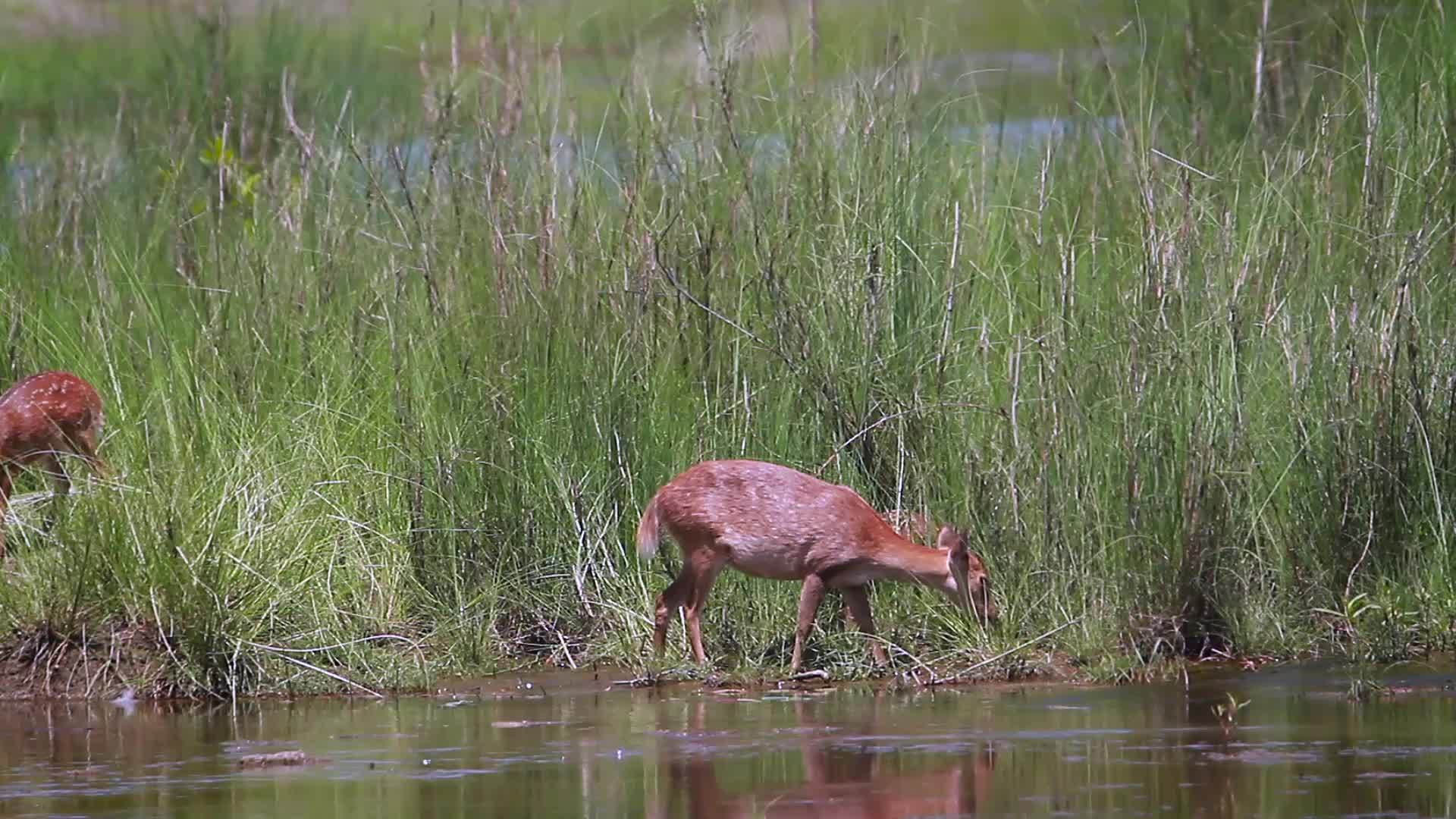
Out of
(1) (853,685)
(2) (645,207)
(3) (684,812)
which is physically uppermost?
(2) (645,207)

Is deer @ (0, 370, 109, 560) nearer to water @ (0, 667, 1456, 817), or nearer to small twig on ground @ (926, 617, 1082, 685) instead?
water @ (0, 667, 1456, 817)

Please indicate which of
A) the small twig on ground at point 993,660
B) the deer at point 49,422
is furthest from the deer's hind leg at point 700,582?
the deer at point 49,422

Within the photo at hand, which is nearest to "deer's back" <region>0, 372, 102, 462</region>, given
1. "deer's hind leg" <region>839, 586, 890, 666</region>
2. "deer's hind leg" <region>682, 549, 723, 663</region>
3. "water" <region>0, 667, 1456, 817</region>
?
"water" <region>0, 667, 1456, 817</region>

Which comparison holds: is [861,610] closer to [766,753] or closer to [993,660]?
[993,660]

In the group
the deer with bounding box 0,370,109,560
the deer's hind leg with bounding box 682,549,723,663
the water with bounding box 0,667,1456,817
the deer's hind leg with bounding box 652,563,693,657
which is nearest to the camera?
the water with bounding box 0,667,1456,817

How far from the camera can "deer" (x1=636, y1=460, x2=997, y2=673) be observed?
9125 millimetres

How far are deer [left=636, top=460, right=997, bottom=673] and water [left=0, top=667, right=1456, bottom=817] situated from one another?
53 cm

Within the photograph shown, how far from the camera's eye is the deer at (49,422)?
10.5 meters

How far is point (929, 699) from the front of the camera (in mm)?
8445

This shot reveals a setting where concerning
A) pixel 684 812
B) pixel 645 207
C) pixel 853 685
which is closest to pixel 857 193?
pixel 645 207

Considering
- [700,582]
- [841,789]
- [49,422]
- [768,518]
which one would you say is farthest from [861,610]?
[49,422]

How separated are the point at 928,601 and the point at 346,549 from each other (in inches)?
99.9

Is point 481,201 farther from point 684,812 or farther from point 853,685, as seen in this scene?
point 684,812

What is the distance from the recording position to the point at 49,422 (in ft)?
34.4
